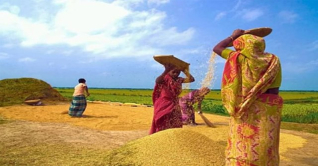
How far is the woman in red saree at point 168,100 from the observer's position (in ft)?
18.7

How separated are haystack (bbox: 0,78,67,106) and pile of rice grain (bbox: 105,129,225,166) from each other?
12.0 metres

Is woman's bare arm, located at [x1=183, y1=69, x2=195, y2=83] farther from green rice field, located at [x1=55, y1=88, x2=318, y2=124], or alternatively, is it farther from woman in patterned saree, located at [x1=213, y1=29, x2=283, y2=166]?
woman in patterned saree, located at [x1=213, y1=29, x2=283, y2=166]

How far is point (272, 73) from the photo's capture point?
2633mm

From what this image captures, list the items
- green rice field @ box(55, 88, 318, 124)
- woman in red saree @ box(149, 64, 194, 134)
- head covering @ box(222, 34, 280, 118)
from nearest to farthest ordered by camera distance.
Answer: head covering @ box(222, 34, 280, 118)
woman in red saree @ box(149, 64, 194, 134)
green rice field @ box(55, 88, 318, 124)

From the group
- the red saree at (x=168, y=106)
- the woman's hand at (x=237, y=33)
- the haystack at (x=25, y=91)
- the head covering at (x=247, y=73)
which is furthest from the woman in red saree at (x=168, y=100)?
the haystack at (x=25, y=91)

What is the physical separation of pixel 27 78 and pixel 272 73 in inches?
659

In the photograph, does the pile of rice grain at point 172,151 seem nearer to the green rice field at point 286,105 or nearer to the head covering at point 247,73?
the head covering at point 247,73

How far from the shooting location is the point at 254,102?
270cm

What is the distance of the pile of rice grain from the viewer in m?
4.10

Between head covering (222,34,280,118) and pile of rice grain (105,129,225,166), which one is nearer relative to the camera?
head covering (222,34,280,118)

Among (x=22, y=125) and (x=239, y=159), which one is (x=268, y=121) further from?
(x=22, y=125)

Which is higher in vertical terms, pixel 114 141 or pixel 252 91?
pixel 252 91

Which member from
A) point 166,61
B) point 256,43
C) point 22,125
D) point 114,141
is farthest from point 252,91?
point 22,125

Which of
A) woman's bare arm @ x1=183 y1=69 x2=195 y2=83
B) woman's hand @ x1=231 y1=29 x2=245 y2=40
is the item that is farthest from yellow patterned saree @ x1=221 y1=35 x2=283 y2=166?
woman's bare arm @ x1=183 y1=69 x2=195 y2=83
